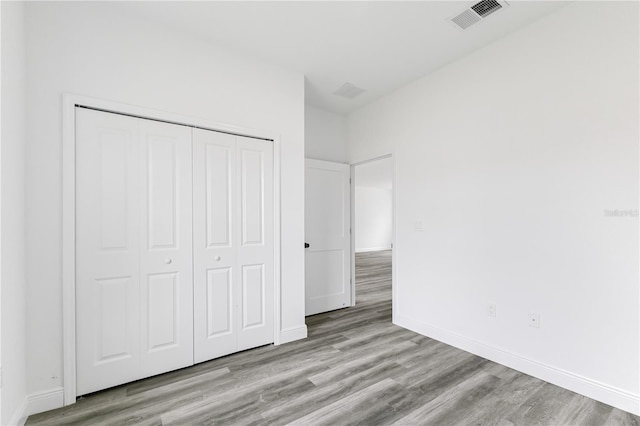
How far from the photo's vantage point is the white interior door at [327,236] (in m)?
3.95

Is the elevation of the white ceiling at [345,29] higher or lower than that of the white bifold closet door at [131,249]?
higher

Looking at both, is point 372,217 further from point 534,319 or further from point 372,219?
point 534,319

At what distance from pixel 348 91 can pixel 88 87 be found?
8.84 ft

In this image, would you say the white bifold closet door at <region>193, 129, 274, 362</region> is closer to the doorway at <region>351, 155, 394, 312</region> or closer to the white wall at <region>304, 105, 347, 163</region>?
the white wall at <region>304, 105, 347, 163</region>

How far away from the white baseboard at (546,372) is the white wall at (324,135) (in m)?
2.65

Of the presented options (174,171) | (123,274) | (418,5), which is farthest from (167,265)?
(418,5)

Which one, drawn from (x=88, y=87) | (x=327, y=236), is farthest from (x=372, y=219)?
(x=88, y=87)

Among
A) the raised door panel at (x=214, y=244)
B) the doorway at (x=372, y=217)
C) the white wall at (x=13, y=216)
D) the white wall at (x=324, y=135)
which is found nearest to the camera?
the white wall at (x=13, y=216)

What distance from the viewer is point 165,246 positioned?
2410 millimetres

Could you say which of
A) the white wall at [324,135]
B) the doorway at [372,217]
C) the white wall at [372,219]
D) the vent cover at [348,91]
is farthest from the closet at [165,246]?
the white wall at [372,219]

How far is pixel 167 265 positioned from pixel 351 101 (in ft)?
10.2

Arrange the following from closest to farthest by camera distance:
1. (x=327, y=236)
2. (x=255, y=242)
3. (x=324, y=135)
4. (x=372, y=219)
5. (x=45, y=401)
Result: (x=45, y=401) → (x=255, y=242) → (x=327, y=236) → (x=324, y=135) → (x=372, y=219)

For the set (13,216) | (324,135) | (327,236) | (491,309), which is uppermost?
(324,135)

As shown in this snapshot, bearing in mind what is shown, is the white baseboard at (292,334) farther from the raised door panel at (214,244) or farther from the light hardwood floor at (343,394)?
the raised door panel at (214,244)
